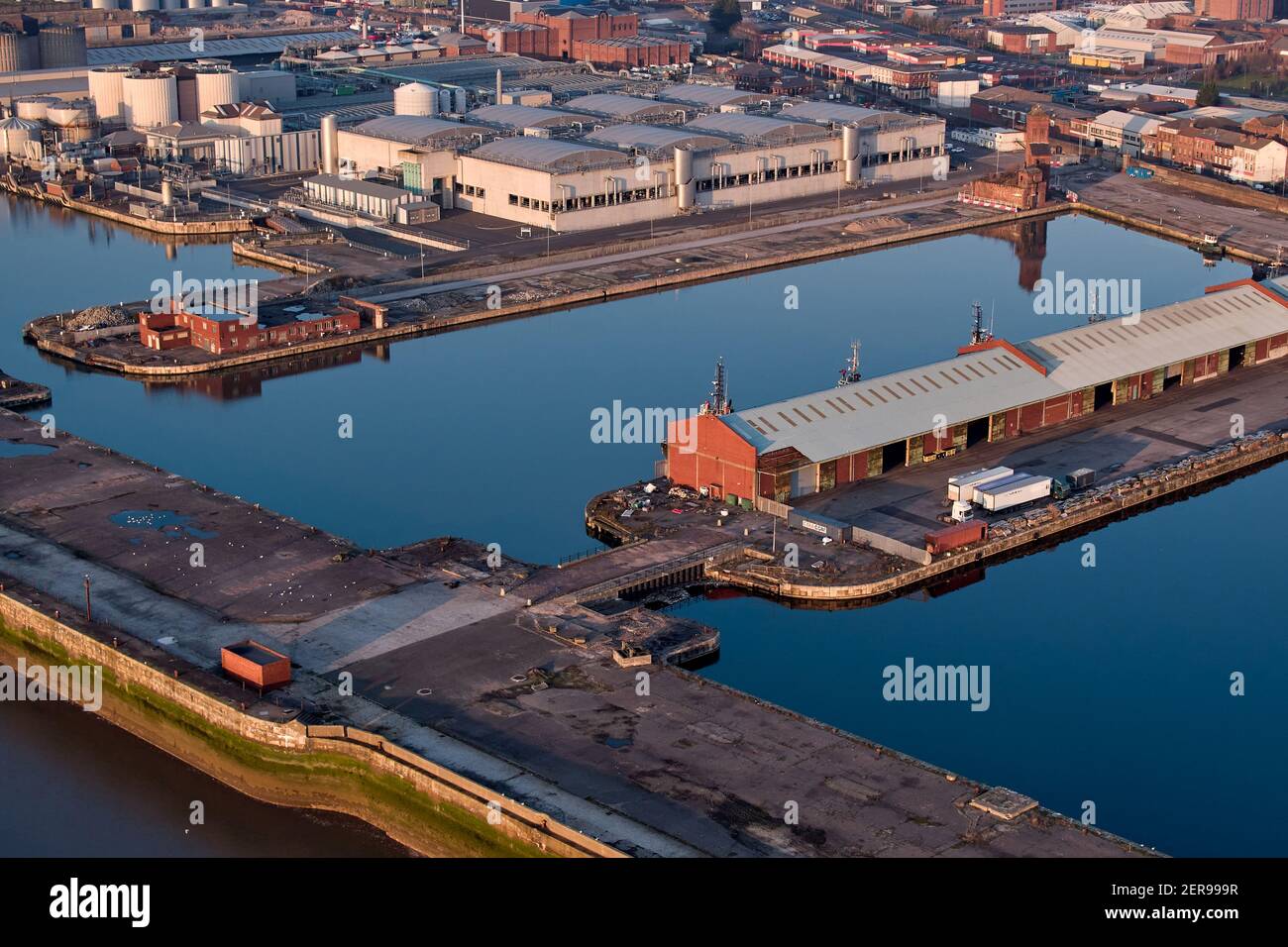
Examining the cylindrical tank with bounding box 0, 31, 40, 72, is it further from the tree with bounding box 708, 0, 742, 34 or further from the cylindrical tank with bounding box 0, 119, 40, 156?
the tree with bounding box 708, 0, 742, 34

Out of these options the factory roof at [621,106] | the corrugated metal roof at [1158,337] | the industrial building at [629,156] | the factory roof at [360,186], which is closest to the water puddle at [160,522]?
the corrugated metal roof at [1158,337]

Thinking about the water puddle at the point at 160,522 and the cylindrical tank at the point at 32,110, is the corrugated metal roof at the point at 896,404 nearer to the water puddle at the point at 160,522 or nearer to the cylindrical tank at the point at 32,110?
the water puddle at the point at 160,522

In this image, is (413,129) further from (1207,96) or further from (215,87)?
(1207,96)

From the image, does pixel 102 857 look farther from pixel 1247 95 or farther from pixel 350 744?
pixel 1247 95

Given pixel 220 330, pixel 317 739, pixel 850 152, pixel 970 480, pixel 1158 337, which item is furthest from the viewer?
pixel 850 152

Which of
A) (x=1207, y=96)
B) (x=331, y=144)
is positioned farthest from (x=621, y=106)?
(x=1207, y=96)

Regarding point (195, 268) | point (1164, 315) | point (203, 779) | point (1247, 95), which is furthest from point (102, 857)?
point (1247, 95)
